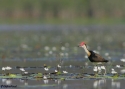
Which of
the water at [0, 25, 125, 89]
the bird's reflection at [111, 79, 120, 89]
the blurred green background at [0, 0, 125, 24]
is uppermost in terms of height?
the blurred green background at [0, 0, 125, 24]

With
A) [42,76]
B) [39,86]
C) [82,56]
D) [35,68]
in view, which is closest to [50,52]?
[82,56]

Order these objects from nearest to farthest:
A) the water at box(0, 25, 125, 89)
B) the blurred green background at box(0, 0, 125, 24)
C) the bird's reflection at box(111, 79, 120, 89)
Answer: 1. the bird's reflection at box(111, 79, 120, 89)
2. the water at box(0, 25, 125, 89)
3. the blurred green background at box(0, 0, 125, 24)

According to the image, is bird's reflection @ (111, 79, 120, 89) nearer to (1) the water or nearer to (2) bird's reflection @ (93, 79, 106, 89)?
(1) the water

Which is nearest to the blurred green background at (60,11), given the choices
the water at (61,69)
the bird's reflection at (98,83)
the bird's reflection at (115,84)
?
the water at (61,69)

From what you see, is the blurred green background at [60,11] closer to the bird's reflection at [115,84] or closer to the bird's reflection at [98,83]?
the bird's reflection at [98,83]

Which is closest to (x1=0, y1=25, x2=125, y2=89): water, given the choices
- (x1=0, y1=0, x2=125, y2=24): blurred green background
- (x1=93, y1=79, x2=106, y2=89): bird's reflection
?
(x1=93, y1=79, x2=106, y2=89): bird's reflection

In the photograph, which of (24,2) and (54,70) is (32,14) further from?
(54,70)

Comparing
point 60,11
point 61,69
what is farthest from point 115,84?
point 60,11

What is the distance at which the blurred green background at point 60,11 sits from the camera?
224 ft

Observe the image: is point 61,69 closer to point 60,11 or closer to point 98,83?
point 98,83

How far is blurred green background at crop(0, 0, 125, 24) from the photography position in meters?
68.1

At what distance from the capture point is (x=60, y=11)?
225ft

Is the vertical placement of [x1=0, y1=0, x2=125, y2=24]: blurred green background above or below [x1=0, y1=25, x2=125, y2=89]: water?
above

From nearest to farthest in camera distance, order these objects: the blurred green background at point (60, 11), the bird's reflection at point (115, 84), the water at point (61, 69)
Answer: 1. the bird's reflection at point (115, 84)
2. the water at point (61, 69)
3. the blurred green background at point (60, 11)
